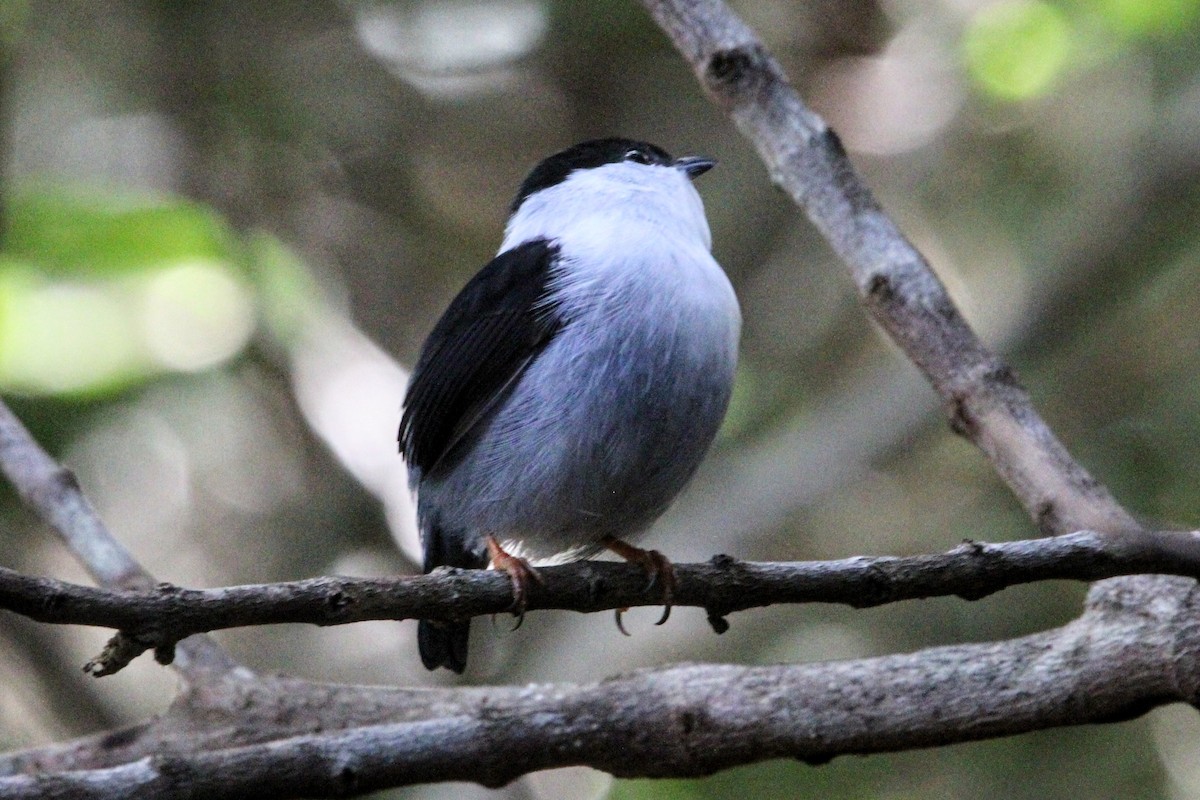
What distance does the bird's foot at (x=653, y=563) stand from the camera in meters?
2.82

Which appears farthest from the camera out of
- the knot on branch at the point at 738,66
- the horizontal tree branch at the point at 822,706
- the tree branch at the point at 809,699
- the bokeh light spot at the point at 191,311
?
the bokeh light spot at the point at 191,311

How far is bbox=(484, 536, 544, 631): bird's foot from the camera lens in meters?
2.52

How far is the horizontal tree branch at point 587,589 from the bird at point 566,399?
0.44 meters

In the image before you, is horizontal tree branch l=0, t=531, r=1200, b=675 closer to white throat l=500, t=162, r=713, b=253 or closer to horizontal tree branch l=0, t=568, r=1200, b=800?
horizontal tree branch l=0, t=568, r=1200, b=800

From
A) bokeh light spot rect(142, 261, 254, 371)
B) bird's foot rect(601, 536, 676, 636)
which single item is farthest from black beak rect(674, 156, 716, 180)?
bokeh light spot rect(142, 261, 254, 371)

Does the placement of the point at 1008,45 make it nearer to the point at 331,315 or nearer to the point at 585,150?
the point at 585,150

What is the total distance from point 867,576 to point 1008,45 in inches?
144

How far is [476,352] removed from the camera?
358 cm

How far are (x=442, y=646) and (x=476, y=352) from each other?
78 centimetres

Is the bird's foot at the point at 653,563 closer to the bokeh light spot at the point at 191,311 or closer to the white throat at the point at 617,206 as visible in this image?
the white throat at the point at 617,206

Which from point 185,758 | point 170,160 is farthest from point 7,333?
point 185,758

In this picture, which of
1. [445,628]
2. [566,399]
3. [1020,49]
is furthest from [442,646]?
[1020,49]

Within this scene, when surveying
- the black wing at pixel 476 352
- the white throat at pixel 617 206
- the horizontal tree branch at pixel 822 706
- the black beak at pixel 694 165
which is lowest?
the horizontal tree branch at pixel 822 706

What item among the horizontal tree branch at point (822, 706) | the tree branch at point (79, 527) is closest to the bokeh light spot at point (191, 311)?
the tree branch at point (79, 527)
